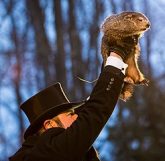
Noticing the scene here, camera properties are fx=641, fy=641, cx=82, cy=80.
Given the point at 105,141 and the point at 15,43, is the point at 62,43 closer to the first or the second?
the point at 15,43

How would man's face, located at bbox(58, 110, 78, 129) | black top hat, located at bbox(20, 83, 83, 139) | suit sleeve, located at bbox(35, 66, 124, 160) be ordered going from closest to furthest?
suit sleeve, located at bbox(35, 66, 124, 160) < man's face, located at bbox(58, 110, 78, 129) < black top hat, located at bbox(20, 83, 83, 139)

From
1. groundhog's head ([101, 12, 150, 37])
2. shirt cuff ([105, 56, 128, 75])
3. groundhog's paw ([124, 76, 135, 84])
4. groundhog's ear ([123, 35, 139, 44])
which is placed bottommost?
groundhog's paw ([124, 76, 135, 84])

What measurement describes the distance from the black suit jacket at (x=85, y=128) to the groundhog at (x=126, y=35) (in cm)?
11

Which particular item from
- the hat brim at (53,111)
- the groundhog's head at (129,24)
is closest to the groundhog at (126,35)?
the groundhog's head at (129,24)

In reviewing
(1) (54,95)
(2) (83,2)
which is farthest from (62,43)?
(1) (54,95)

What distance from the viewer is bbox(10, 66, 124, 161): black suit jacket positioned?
268 cm

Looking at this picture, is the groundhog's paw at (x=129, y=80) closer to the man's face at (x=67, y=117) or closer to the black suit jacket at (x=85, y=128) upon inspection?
the black suit jacket at (x=85, y=128)

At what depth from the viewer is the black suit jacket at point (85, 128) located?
2.68 m

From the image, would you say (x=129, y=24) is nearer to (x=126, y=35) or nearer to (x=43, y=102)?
(x=126, y=35)

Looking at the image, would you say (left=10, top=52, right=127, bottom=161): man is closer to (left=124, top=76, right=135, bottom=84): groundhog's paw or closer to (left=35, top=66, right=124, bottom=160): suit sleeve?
(left=35, top=66, right=124, bottom=160): suit sleeve

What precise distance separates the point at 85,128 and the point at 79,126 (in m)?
0.03

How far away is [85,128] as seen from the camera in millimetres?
2674

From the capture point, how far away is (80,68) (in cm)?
1775

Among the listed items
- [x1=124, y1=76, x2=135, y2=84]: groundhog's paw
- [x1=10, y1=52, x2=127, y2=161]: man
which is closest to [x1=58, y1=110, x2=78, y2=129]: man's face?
[x1=10, y1=52, x2=127, y2=161]: man
